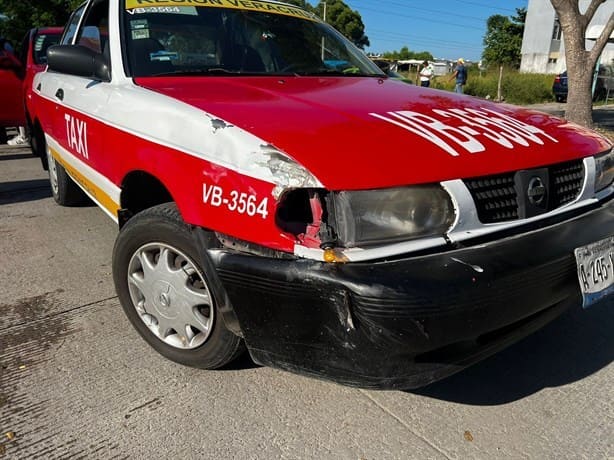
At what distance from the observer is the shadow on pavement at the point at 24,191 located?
487 centimetres

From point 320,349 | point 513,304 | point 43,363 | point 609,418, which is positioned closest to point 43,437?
point 43,363

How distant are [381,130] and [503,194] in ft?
1.59

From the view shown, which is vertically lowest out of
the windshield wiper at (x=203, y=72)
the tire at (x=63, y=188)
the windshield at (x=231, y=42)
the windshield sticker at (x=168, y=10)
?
the tire at (x=63, y=188)

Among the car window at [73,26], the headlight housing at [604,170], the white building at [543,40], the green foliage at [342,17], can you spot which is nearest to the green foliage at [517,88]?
the white building at [543,40]

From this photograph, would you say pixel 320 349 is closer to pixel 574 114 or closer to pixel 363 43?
pixel 574 114

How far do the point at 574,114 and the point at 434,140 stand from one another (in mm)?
9036

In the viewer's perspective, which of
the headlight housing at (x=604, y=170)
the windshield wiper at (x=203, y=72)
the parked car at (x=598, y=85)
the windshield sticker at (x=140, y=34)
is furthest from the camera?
the parked car at (x=598, y=85)

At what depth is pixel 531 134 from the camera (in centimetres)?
202

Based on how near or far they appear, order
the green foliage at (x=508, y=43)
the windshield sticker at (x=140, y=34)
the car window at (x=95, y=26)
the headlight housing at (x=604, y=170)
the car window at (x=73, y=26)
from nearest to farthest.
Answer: the headlight housing at (x=604, y=170), the windshield sticker at (x=140, y=34), the car window at (x=95, y=26), the car window at (x=73, y=26), the green foliage at (x=508, y=43)

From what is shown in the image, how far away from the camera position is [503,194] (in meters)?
1.77

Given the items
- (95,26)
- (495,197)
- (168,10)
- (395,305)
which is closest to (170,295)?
(395,305)

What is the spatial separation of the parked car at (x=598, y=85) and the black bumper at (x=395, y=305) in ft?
77.1

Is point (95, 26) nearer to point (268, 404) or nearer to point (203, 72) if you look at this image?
point (203, 72)

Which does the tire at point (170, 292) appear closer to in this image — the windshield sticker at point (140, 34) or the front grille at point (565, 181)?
the windshield sticker at point (140, 34)
